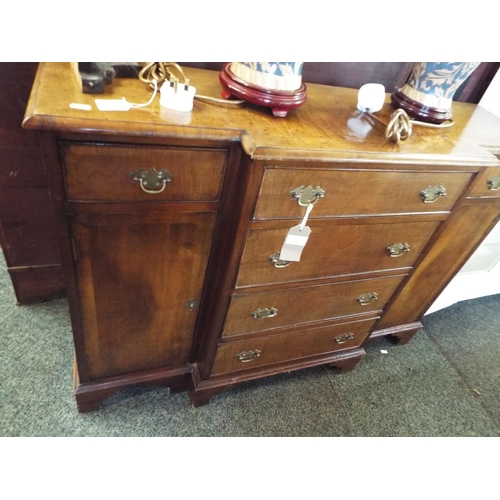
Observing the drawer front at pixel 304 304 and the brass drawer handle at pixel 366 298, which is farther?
the brass drawer handle at pixel 366 298

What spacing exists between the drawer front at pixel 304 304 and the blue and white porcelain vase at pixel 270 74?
19.6 inches

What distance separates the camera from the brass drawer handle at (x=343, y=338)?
1258 millimetres

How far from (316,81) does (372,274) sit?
23.5 inches

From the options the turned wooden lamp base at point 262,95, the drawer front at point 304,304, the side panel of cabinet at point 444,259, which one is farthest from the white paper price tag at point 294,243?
the side panel of cabinet at point 444,259

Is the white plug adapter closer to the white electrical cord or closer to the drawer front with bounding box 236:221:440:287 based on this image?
the white electrical cord

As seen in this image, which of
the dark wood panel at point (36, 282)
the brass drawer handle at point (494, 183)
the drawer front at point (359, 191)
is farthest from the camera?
the dark wood panel at point (36, 282)

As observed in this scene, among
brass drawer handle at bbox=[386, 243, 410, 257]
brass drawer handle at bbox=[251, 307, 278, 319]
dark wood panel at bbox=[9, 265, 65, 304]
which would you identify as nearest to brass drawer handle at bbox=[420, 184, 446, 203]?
brass drawer handle at bbox=[386, 243, 410, 257]

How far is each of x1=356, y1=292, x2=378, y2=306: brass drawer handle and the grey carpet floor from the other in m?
0.42

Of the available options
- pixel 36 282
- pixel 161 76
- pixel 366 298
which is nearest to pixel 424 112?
pixel 366 298

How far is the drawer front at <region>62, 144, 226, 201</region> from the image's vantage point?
64 centimetres

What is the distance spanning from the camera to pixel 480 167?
89 centimetres

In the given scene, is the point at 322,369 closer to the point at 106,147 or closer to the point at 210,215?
the point at 210,215

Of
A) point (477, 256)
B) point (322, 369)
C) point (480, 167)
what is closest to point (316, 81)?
point (480, 167)

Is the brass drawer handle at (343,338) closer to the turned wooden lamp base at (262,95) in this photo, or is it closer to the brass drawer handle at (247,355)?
the brass drawer handle at (247,355)
